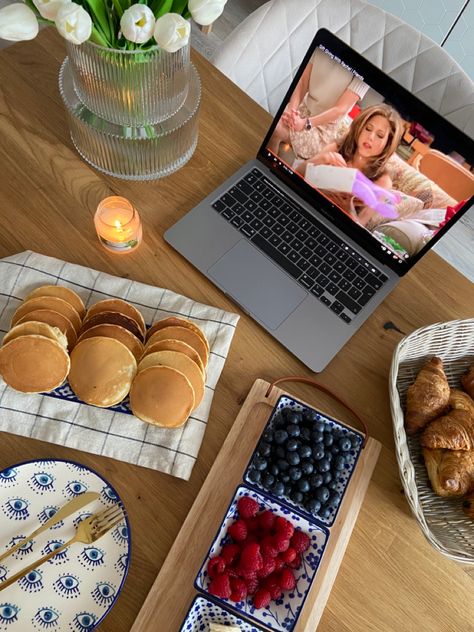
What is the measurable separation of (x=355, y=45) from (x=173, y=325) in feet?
2.97

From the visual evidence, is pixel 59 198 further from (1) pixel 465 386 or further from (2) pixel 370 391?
(1) pixel 465 386

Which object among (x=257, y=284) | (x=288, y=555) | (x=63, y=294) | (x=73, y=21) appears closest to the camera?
(x=73, y=21)

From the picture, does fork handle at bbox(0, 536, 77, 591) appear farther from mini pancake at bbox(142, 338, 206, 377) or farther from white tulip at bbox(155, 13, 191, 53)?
white tulip at bbox(155, 13, 191, 53)

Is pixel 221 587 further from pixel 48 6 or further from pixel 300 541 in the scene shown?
pixel 48 6

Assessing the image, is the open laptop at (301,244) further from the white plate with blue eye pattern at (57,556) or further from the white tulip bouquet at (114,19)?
the white plate with blue eye pattern at (57,556)

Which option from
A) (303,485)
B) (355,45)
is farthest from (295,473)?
(355,45)

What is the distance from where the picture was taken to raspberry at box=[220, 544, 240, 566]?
0.83 m

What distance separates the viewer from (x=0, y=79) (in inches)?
46.3

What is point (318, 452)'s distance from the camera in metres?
0.89

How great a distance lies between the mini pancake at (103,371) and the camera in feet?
2.86

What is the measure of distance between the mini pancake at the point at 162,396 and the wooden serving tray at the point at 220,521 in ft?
0.36

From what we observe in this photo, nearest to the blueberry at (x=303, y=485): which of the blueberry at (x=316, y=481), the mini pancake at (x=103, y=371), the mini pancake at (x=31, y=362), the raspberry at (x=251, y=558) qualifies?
the blueberry at (x=316, y=481)

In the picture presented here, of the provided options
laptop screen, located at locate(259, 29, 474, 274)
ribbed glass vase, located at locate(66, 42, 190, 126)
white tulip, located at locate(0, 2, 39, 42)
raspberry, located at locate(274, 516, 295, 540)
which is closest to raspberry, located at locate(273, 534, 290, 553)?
raspberry, located at locate(274, 516, 295, 540)

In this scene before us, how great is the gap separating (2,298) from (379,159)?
2.25 ft
